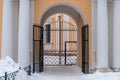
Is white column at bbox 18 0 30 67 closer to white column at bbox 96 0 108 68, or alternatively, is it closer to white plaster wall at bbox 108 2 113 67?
white column at bbox 96 0 108 68

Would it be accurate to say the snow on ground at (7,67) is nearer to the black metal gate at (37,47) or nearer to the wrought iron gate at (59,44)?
the black metal gate at (37,47)

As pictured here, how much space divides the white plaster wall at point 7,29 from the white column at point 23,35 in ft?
2.31

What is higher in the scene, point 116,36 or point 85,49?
point 116,36

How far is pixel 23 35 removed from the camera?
19797 mm

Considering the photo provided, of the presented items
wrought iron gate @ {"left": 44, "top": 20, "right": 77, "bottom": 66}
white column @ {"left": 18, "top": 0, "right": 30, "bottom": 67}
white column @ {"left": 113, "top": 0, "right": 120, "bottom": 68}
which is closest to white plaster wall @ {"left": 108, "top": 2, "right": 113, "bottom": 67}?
white column @ {"left": 113, "top": 0, "right": 120, "bottom": 68}

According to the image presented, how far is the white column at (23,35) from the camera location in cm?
1973

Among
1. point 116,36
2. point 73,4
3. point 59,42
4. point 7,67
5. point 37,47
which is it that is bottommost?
point 7,67

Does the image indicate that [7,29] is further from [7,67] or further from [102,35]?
[7,67]

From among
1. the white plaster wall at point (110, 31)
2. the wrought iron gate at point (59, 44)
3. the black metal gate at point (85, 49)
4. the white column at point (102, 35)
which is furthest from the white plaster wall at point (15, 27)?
the wrought iron gate at point (59, 44)

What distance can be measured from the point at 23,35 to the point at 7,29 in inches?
40.8

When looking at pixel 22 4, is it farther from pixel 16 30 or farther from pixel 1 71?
pixel 1 71

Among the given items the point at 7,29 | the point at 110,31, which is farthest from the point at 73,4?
the point at 7,29

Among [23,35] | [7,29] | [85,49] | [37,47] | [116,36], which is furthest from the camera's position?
[85,49]

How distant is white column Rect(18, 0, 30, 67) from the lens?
19.7 meters
